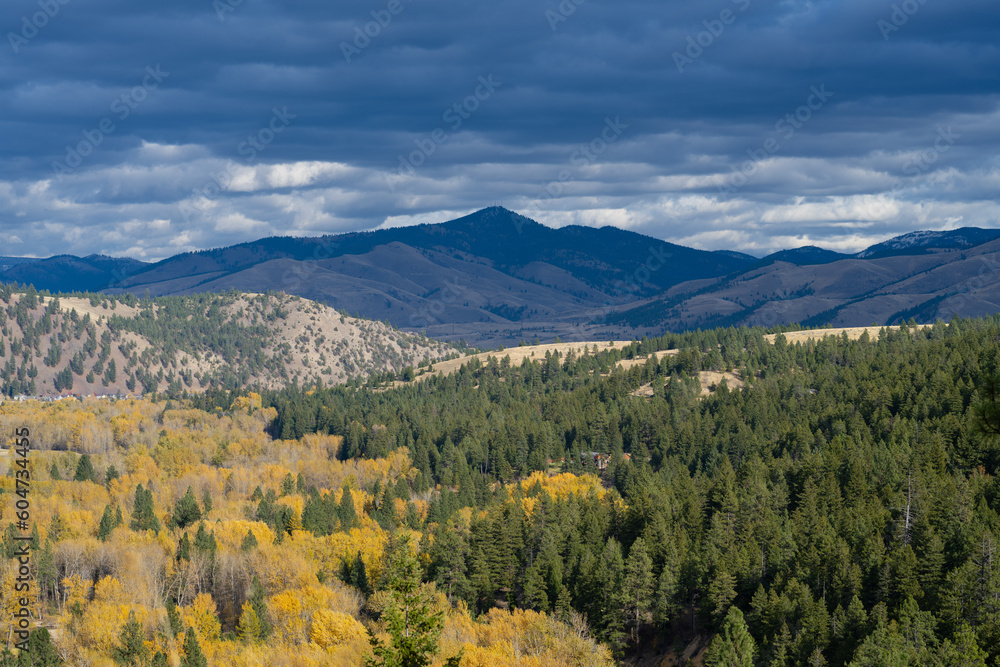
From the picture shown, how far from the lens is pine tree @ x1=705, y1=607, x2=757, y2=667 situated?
86.1 metres

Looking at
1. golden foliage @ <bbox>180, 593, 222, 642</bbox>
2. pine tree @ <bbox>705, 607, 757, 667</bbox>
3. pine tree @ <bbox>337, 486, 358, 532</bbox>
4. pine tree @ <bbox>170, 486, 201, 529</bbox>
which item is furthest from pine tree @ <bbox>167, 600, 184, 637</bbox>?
pine tree @ <bbox>705, 607, 757, 667</bbox>

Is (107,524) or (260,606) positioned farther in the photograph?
(107,524)

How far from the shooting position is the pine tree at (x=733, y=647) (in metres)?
86.1

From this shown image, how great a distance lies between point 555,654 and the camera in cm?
9712

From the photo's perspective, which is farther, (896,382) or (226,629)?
(896,382)

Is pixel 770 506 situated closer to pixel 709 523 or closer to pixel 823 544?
pixel 709 523

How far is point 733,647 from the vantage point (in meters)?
88.2

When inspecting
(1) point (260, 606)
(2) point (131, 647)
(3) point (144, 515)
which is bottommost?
(2) point (131, 647)

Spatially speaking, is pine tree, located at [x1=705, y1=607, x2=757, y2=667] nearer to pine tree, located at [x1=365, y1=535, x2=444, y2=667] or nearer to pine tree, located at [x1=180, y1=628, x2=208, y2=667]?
pine tree, located at [x1=365, y1=535, x2=444, y2=667]

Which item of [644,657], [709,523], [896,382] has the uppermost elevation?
[896,382]

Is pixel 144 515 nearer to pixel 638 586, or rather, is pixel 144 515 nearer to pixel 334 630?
pixel 334 630

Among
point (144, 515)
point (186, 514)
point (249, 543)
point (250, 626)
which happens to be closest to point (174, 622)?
point (250, 626)

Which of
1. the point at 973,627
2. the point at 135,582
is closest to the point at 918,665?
the point at 973,627

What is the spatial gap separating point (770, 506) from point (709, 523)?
31.6 ft
